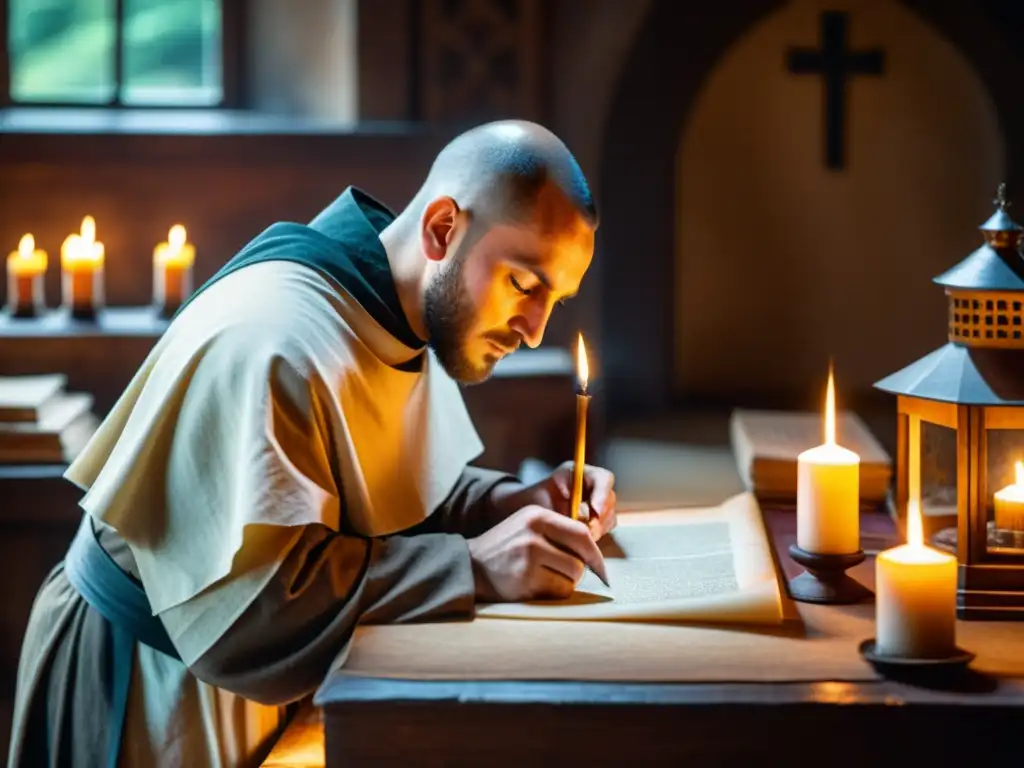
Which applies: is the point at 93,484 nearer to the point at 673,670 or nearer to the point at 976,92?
the point at 673,670

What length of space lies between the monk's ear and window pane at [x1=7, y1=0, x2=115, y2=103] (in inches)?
127

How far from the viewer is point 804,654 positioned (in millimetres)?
1954

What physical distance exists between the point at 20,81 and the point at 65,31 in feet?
0.73

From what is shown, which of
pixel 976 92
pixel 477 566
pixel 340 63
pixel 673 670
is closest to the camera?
pixel 673 670

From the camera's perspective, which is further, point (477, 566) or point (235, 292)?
point (235, 292)

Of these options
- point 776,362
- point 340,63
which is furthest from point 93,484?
point 776,362

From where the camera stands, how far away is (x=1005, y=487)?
2254 mm

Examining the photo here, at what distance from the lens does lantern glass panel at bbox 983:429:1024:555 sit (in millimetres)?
2211

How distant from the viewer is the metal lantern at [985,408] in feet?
7.03

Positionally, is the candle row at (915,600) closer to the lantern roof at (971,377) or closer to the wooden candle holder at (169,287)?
the lantern roof at (971,377)

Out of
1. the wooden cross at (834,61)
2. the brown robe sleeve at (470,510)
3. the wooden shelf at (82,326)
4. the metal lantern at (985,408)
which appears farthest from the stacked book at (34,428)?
the wooden cross at (834,61)

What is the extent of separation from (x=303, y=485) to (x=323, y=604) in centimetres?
15

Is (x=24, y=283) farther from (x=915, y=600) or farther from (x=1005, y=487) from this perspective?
(x=915, y=600)

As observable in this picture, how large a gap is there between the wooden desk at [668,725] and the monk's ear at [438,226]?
73 centimetres
